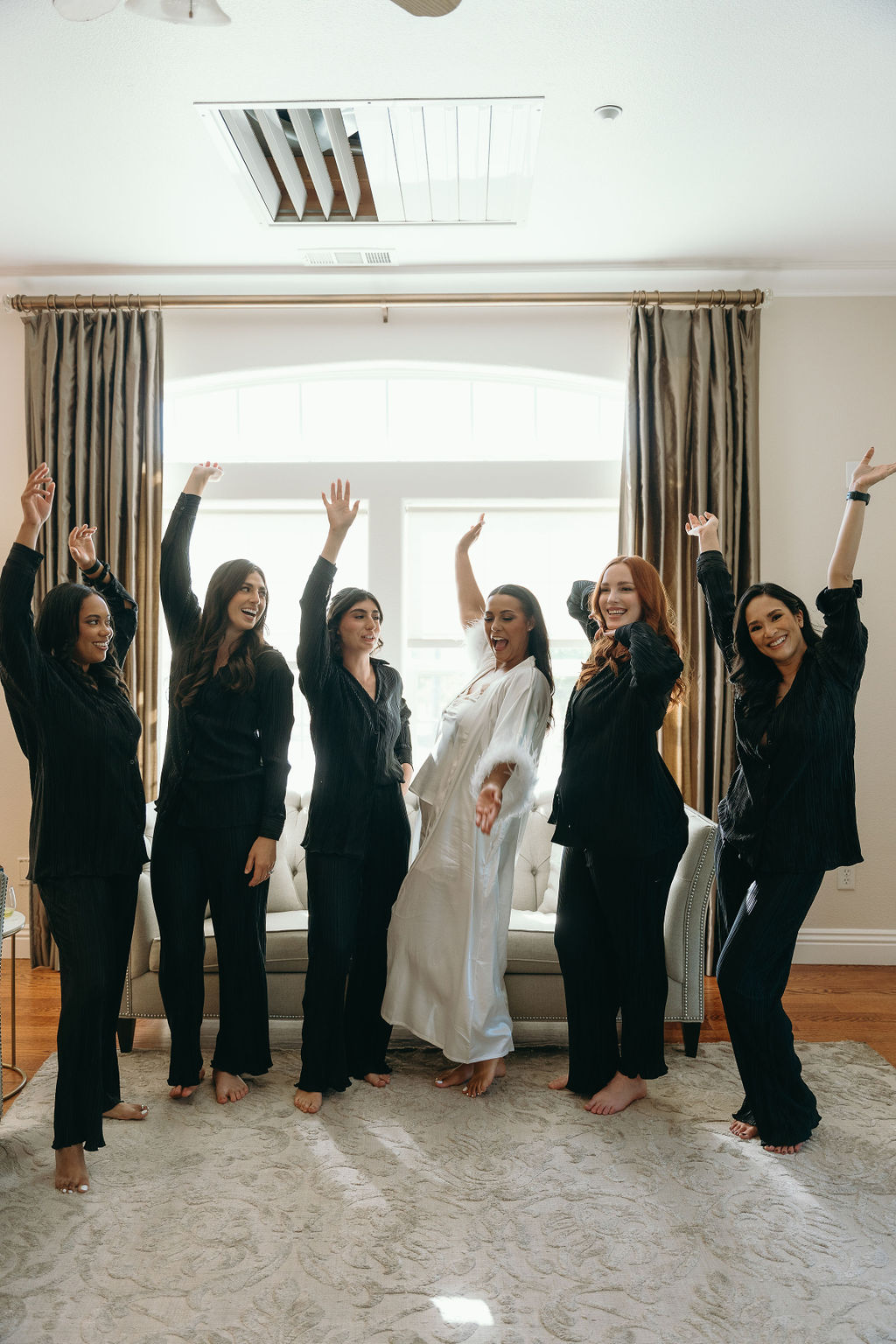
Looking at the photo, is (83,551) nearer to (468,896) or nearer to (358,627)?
(358,627)

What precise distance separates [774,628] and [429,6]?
1616 millimetres

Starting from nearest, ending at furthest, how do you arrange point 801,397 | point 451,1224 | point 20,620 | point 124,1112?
point 451,1224
point 20,620
point 124,1112
point 801,397

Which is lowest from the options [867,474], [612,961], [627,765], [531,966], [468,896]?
[531,966]

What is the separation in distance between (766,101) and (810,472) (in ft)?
5.59

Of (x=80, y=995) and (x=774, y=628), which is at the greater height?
(x=774, y=628)

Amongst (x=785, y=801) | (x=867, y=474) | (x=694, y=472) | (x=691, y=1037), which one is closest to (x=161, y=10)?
(x=867, y=474)

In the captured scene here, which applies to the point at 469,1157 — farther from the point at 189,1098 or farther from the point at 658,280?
the point at 658,280

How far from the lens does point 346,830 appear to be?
105 inches

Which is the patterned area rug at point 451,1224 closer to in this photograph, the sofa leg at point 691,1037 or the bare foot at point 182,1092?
the bare foot at point 182,1092

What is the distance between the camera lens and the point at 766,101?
2785 mm

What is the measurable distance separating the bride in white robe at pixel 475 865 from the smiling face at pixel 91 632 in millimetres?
999

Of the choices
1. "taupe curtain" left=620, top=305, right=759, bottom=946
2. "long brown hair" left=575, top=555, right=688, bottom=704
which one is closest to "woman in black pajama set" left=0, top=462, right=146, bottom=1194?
"long brown hair" left=575, top=555, right=688, bottom=704

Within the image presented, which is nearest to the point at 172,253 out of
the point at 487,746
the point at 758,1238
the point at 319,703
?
the point at 319,703

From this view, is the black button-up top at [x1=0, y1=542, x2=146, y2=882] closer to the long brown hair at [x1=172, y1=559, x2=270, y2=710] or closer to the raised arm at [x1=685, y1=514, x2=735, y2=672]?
the long brown hair at [x1=172, y1=559, x2=270, y2=710]
